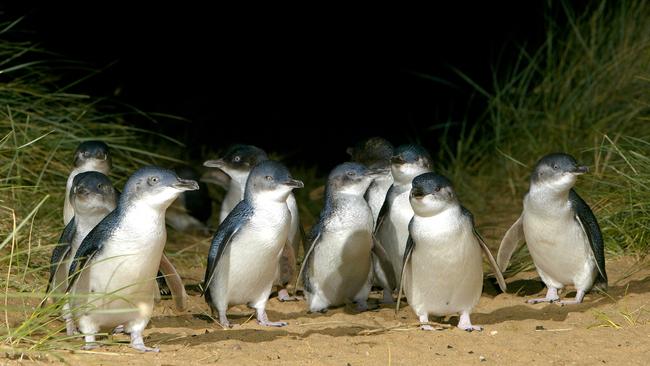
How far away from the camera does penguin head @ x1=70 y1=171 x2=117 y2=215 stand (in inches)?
247

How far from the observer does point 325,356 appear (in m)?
5.26

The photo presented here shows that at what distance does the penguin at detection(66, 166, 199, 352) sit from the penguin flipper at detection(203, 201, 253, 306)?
0.86 metres

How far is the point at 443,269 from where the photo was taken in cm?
623

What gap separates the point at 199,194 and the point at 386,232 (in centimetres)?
303

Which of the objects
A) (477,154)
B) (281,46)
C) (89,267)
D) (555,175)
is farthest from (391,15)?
(89,267)

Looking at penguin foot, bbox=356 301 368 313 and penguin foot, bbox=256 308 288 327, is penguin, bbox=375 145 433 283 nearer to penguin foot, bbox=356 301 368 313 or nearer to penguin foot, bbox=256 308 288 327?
penguin foot, bbox=356 301 368 313

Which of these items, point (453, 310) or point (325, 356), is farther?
point (453, 310)

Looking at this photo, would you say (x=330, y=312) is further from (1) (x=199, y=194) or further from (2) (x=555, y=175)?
(1) (x=199, y=194)

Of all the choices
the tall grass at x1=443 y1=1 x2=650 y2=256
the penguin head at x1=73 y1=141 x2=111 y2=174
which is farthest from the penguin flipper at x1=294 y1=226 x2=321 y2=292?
the tall grass at x1=443 y1=1 x2=650 y2=256

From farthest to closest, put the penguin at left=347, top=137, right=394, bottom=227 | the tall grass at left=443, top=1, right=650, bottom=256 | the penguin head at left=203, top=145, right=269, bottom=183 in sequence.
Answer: the tall grass at left=443, top=1, right=650, bottom=256
the penguin head at left=203, top=145, right=269, bottom=183
the penguin at left=347, top=137, right=394, bottom=227

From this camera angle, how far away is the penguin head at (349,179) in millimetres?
6895

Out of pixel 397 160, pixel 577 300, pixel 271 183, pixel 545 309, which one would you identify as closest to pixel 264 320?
pixel 271 183

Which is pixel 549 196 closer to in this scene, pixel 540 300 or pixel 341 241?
pixel 540 300

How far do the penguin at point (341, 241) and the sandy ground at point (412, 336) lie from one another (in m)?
0.17
